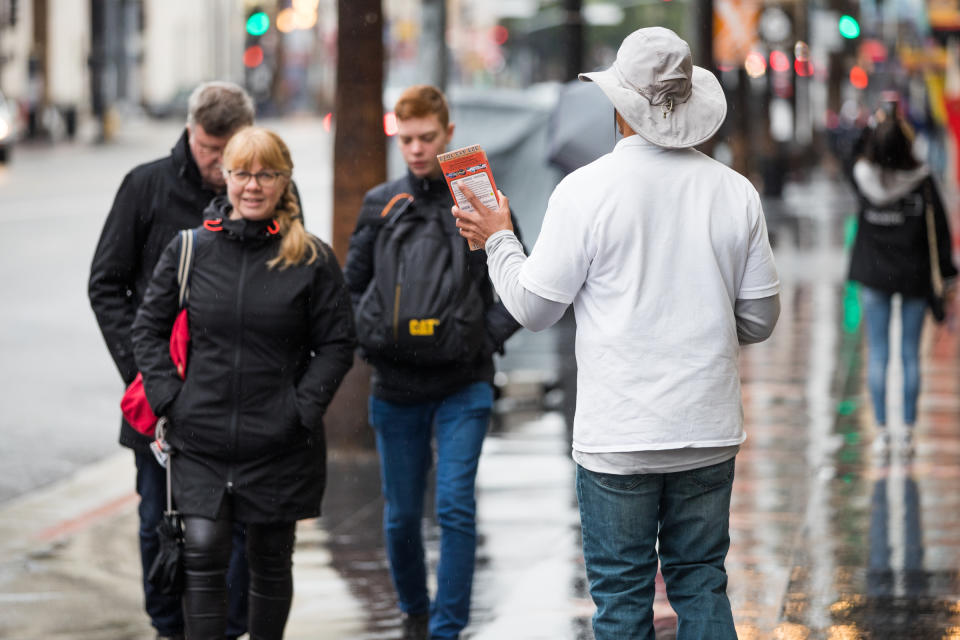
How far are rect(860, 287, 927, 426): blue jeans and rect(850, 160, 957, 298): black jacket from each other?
12 cm

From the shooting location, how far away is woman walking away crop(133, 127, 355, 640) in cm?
471

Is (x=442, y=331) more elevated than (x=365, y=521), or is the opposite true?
(x=442, y=331)

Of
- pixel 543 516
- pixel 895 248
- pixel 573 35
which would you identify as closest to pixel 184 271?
pixel 543 516

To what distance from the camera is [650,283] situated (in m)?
3.75

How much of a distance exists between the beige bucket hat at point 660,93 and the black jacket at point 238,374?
1440 mm

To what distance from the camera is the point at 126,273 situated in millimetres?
5316

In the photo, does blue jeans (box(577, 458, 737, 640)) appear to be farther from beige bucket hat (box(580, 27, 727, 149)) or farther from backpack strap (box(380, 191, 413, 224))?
backpack strap (box(380, 191, 413, 224))

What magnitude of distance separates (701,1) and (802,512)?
28.9 ft

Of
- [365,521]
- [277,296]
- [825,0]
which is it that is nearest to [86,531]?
[365,521]

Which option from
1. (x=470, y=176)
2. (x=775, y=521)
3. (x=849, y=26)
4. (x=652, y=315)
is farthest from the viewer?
(x=849, y=26)

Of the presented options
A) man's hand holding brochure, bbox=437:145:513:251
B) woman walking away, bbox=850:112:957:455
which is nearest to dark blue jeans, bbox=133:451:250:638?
man's hand holding brochure, bbox=437:145:513:251

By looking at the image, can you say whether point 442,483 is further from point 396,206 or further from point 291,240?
point 291,240

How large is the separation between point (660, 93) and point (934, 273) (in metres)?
5.25

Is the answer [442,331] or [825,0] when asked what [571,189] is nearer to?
[442,331]
